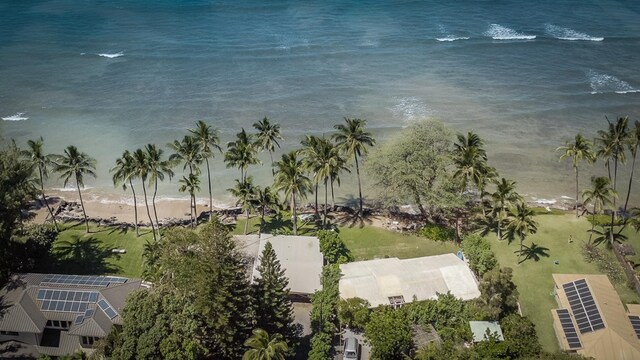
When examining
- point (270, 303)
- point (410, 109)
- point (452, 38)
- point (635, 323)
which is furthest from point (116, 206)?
point (452, 38)

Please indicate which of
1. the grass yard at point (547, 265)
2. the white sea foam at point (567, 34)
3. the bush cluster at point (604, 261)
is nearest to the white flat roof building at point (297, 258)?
the grass yard at point (547, 265)

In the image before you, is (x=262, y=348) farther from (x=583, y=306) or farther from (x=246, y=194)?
(x=583, y=306)

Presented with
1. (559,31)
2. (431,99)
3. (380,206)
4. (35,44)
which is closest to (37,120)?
(35,44)

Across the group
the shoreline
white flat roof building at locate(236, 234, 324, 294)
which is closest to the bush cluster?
the shoreline

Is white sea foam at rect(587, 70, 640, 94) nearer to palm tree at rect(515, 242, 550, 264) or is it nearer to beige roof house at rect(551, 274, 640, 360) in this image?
palm tree at rect(515, 242, 550, 264)

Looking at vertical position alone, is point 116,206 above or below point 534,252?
above
